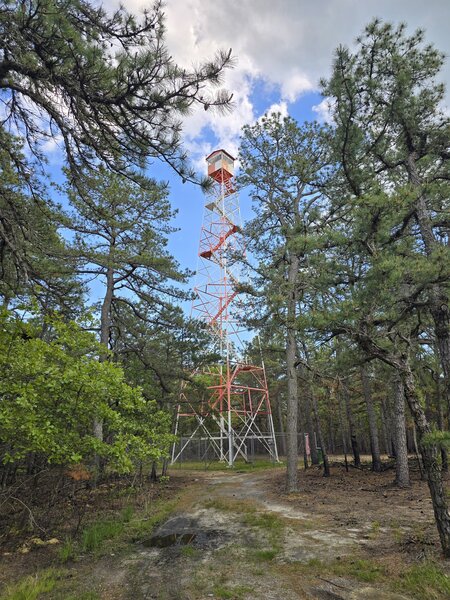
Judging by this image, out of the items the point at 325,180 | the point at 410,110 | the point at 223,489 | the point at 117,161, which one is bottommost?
the point at 223,489

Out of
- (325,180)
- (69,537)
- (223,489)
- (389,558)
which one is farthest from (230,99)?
(223,489)

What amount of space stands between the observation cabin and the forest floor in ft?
49.0

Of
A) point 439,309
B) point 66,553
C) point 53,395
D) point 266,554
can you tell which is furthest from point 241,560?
point 439,309

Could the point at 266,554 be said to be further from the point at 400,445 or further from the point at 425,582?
the point at 400,445

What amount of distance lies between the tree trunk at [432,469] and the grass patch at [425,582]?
15.3 inches

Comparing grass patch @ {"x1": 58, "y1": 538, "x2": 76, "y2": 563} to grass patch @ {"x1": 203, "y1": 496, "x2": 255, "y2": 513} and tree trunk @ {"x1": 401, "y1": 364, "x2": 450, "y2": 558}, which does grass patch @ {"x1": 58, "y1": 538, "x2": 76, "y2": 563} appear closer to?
grass patch @ {"x1": 203, "y1": 496, "x2": 255, "y2": 513}

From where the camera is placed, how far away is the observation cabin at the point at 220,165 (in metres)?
18.2

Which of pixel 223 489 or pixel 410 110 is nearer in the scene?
pixel 410 110

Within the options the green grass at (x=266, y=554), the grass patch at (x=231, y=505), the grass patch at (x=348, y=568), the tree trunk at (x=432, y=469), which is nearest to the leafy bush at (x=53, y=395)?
the green grass at (x=266, y=554)

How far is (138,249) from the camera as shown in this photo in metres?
11.1

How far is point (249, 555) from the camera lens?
15.7 ft

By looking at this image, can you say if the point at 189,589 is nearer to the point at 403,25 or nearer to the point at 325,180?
the point at 403,25

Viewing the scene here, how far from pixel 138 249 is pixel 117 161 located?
22.6 ft

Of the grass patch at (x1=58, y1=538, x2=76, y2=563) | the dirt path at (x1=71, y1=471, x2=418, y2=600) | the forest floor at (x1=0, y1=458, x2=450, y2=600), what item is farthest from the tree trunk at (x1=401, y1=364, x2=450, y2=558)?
the grass patch at (x1=58, y1=538, x2=76, y2=563)
